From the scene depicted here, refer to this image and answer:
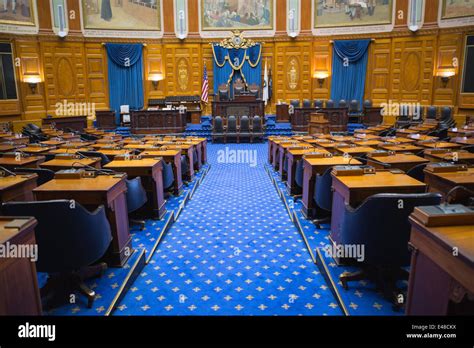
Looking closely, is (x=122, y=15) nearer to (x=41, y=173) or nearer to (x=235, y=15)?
(x=235, y=15)

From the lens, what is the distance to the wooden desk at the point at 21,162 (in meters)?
4.53

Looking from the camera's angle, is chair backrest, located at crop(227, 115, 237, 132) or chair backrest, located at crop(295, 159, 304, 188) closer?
chair backrest, located at crop(295, 159, 304, 188)

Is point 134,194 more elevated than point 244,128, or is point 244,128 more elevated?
point 244,128

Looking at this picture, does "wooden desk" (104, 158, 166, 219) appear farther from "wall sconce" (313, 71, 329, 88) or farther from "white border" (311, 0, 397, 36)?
"white border" (311, 0, 397, 36)

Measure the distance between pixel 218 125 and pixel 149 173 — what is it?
824cm

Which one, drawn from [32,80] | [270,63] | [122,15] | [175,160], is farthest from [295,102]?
[32,80]

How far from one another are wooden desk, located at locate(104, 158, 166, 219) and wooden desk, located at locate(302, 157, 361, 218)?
1968 millimetres

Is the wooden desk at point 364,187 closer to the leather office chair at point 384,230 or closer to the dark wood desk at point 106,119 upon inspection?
the leather office chair at point 384,230

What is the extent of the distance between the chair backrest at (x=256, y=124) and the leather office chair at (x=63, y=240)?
1005cm

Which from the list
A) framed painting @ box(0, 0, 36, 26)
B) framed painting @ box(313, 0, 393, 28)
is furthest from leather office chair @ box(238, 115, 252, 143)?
framed painting @ box(0, 0, 36, 26)

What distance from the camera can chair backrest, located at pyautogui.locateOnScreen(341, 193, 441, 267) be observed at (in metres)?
2.50

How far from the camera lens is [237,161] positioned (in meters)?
9.45

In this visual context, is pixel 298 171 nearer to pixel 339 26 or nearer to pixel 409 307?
pixel 409 307

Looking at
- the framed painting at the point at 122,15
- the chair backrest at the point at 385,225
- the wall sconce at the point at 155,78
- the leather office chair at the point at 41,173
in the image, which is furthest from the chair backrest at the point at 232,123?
the chair backrest at the point at 385,225
